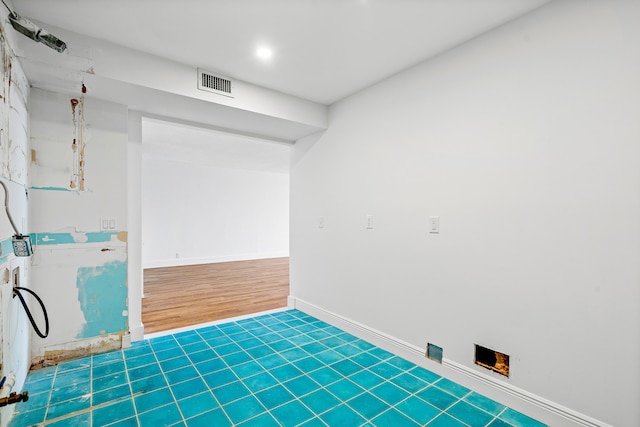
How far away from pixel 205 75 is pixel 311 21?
3.67 feet

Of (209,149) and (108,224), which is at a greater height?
(209,149)

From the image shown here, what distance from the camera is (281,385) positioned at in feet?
7.06

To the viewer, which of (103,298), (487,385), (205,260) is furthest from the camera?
(205,260)

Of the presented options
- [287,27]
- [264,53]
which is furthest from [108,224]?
[287,27]

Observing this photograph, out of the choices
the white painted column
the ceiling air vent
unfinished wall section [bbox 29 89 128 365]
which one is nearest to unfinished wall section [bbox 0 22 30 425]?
unfinished wall section [bbox 29 89 128 365]

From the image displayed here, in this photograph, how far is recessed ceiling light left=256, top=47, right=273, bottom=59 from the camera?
7.68 ft

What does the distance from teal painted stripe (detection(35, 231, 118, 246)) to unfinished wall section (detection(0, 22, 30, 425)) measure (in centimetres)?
19

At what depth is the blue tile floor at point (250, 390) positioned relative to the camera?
1803mm

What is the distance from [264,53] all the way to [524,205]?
83.5 inches

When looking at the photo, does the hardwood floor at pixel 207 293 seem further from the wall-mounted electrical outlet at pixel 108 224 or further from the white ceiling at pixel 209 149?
the white ceiling at pixel 209 149

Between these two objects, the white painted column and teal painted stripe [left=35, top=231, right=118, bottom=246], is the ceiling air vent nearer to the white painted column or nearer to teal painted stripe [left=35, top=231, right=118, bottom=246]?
the white painted column

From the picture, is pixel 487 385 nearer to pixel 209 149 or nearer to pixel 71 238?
pixel 71 238

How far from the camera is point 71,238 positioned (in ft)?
8.39

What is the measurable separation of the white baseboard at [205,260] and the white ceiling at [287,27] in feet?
18.6
